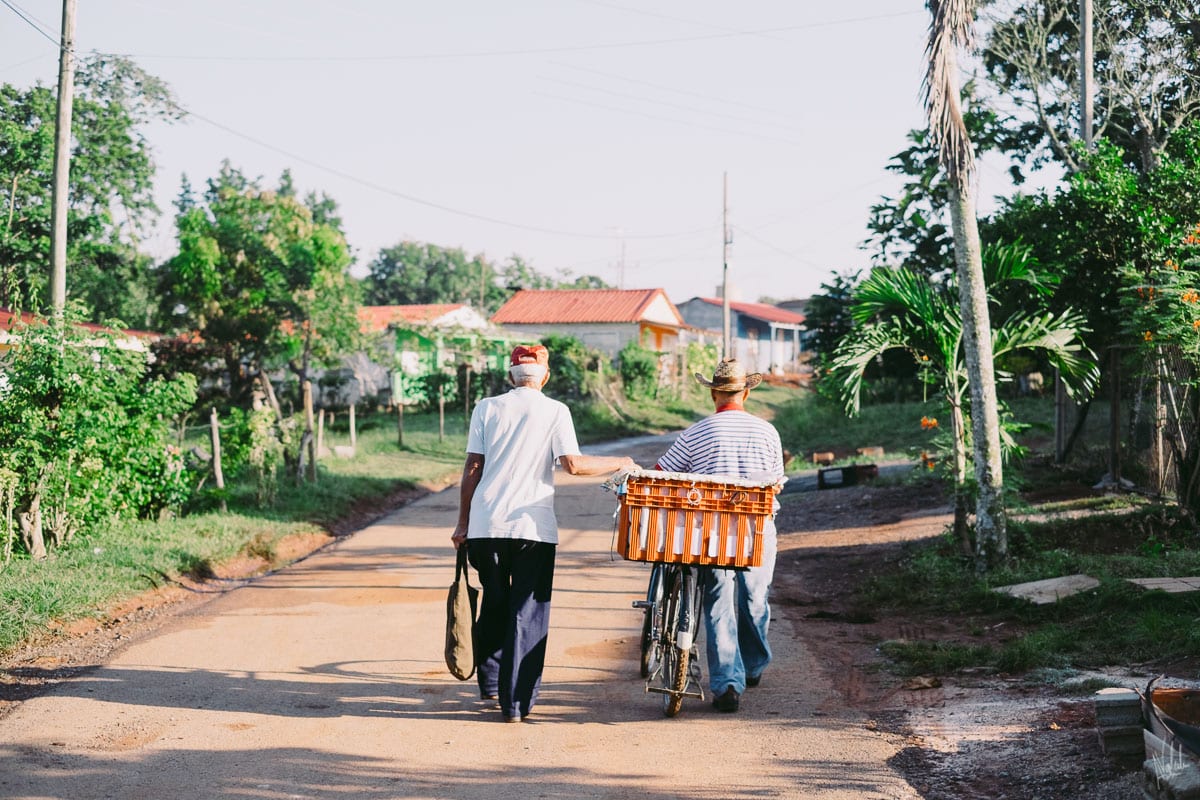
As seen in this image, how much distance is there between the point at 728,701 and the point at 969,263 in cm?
553

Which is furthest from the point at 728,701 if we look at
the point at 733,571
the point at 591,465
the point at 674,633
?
the point at 591,465

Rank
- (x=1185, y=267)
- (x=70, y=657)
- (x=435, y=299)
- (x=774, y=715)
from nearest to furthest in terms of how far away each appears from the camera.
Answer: (x=774, y=715)
(x=70, y=657)
(x=1185, y=267)
(x=435, y=299)

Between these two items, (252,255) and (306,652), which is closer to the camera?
(306,652)

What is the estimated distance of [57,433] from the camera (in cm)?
1057

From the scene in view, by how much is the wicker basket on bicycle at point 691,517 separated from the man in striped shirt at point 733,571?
15 cm

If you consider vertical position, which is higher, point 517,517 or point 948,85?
point 948,85

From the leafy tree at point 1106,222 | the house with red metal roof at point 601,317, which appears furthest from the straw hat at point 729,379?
the house with red metal roof at point 601,317

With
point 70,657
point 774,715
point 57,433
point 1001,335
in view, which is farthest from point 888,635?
point 57,433

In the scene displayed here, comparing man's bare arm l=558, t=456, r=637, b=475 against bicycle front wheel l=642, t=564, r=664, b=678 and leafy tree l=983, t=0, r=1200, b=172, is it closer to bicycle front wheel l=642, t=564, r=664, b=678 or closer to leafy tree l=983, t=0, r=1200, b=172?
bicycle front wheel l=642, t=564, r=664, b=678

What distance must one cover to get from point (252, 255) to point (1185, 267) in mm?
19425

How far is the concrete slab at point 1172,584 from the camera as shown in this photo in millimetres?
7938

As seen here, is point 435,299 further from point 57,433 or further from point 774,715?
point 774,715

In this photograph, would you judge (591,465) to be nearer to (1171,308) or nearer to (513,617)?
(513,617)

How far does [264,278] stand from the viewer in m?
24.7
